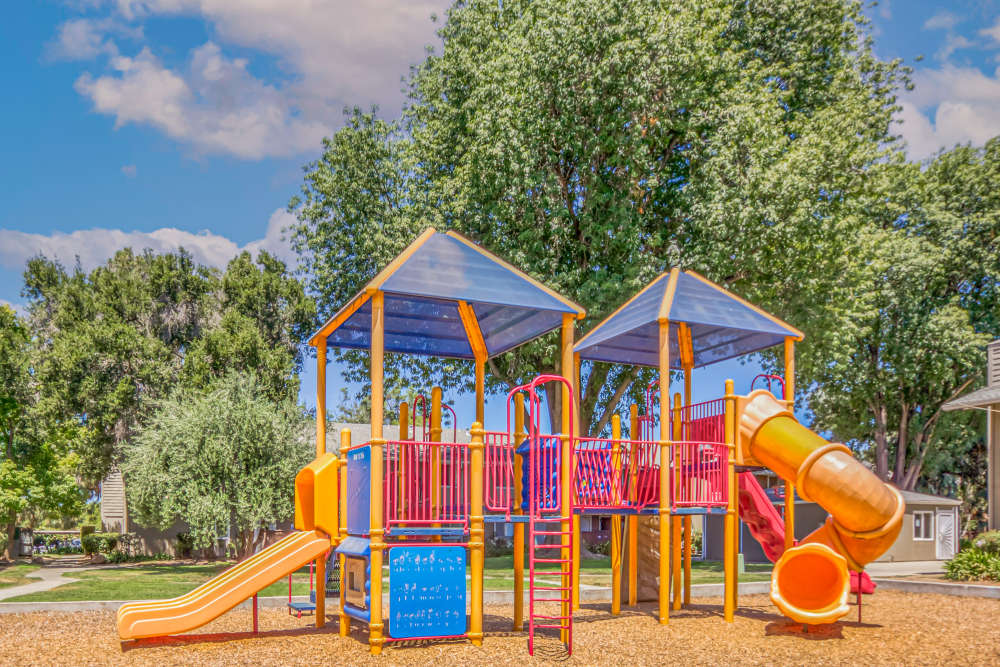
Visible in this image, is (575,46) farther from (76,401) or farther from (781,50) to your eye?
(76,401)

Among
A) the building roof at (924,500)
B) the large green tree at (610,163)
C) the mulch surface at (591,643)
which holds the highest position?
the large green tree at (610,163)

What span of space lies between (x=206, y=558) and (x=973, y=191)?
35606 millimetres

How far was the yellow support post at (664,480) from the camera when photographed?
13359 millimetres

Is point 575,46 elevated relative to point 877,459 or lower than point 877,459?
elevated

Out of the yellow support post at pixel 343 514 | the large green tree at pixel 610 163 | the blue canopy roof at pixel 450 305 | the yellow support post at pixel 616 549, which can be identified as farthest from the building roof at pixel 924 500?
the yellow support post at pixel 343 514

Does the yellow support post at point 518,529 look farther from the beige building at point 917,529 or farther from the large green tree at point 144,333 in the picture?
the beige building at point 917,529

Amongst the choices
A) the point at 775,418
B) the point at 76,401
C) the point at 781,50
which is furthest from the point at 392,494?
the point at 76,401

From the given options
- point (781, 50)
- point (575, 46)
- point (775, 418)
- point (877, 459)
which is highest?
point (781, 50)

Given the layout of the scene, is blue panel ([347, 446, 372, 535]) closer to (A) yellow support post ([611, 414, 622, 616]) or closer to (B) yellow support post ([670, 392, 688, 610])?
(A) yellow support post ([611, 414, 622, 616])

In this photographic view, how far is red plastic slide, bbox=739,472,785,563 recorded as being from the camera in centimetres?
1522

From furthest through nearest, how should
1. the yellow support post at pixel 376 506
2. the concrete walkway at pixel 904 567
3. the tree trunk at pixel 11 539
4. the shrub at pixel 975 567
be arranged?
1. the tree trunk at pixel 11 539
2. the concrete walkway at pixel 904 567
3. the shrub at pixel 975 567
4. the yellow support post at pixel 376 506

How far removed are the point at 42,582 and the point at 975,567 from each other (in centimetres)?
2354

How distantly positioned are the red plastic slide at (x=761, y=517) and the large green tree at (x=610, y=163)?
29.8ft

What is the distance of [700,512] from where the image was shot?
14.2m
